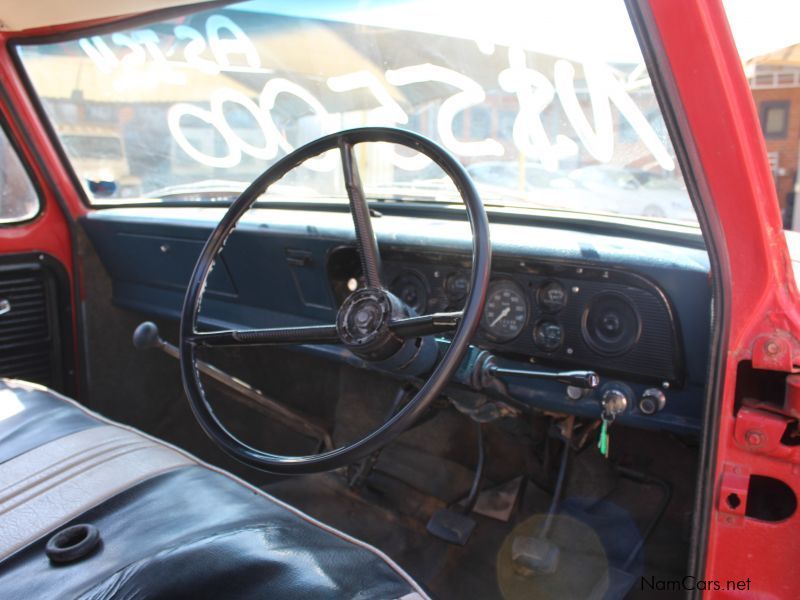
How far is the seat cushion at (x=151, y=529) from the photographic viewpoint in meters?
1.09

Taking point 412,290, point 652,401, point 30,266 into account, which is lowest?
point 652,401

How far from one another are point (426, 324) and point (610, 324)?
575mm

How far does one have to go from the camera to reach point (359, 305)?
1.40 meters

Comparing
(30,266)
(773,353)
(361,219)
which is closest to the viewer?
(773,353)

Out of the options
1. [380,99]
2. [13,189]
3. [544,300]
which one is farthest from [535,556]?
[13,189]

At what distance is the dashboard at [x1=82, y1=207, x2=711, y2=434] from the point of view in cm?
159

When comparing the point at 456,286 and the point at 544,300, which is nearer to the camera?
the point at 544,300

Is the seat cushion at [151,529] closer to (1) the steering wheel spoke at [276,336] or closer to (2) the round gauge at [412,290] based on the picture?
(1) the steering wheel spoke at [276,336]

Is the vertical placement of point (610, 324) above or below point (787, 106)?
below

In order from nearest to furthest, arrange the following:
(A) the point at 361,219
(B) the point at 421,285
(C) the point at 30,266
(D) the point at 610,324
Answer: (A) the point at 361,219 → (D) the point at 610,324 → (B) the point at 421,285 → (C) the point at 30,266

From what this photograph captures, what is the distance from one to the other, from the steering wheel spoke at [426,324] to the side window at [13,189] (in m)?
1.93

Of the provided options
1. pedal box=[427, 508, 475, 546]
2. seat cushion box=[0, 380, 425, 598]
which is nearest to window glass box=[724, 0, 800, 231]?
seat cushion box=[0, 380, 425, 598]

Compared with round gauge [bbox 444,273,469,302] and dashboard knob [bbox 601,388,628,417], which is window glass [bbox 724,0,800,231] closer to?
dashboard knob [bbox 601,388,628,417]

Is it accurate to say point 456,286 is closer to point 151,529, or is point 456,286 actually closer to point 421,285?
point 421,285
